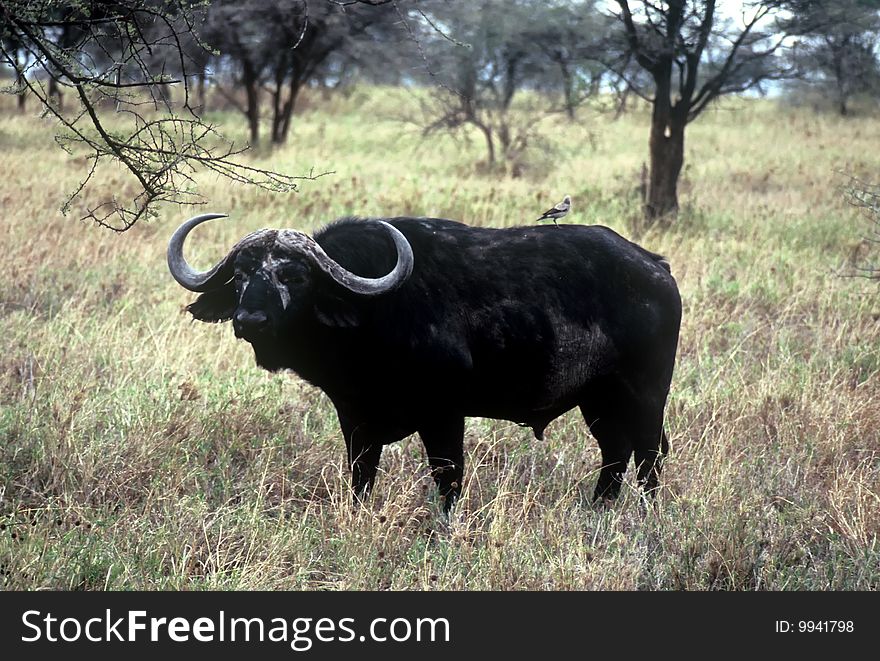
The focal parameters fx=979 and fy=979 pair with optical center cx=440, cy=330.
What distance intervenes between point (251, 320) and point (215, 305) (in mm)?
672

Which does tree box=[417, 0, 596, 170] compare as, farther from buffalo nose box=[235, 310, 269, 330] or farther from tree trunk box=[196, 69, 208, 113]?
Answer: buffalo nose box=[235, 310, 269, 330]

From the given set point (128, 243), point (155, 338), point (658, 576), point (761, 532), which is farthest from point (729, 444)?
point (128, 243)

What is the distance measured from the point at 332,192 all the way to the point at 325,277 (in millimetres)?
8862

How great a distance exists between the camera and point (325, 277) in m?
4.07

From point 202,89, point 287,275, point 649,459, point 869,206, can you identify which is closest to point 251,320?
point 287,275

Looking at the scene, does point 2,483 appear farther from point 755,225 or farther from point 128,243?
point 755,225

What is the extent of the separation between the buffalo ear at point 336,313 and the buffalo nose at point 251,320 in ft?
1.02

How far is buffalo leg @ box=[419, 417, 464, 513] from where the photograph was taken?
14.2 feet

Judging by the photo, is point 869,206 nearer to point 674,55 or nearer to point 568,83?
point 674,55

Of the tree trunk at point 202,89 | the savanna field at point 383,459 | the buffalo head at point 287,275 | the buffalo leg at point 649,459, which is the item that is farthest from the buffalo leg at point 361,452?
the tree trunk at point 202,89

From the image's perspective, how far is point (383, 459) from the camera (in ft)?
17.1

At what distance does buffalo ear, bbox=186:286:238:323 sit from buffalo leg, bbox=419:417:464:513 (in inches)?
40.0

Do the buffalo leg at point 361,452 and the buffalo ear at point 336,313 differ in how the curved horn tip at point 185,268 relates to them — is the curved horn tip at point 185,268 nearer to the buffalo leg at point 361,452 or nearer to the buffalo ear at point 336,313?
the buffalo ear at point 336,313

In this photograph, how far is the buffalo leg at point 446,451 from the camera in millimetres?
4320
